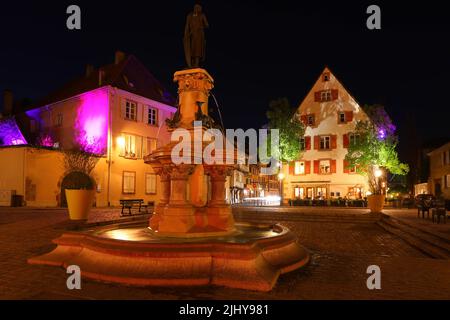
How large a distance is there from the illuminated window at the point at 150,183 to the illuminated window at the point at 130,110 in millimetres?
5367

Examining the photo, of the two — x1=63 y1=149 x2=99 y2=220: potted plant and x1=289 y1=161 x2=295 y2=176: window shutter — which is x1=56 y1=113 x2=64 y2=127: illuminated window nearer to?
x1=289 y1=161 x2=295 y2=176: window shutter

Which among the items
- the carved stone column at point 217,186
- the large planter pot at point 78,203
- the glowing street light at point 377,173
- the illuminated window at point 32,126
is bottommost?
the large planter pot at point 78,203

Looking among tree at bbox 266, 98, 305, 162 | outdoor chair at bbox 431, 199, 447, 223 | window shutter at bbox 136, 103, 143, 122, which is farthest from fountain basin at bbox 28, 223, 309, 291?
tree at bbox 266, 98, 305, 162

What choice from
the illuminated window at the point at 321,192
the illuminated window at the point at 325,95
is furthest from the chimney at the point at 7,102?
the illuminated window at the point at 321,192

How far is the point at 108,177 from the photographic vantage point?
30.9m

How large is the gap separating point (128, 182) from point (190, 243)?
27249mm

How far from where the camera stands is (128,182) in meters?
32.7

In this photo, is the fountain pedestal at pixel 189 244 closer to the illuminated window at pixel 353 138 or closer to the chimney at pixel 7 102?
the illuminated window at pixel 353 138

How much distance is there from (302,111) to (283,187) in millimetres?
8445

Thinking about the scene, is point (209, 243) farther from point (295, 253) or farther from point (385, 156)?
point (385, 156)

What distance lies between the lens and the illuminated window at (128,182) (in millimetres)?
32250

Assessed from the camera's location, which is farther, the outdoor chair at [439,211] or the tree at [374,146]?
the tree at [374,146]

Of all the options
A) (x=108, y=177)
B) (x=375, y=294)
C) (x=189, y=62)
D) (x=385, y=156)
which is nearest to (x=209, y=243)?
(x=375, y=294)

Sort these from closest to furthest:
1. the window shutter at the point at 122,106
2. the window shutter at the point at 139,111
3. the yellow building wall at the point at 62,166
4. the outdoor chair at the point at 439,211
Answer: the outdoor chair at the point at 439,211, the yellow building wall at the point at 62,166, the window shutter at the point at 122,106, the window shutter at the point at 139,111
